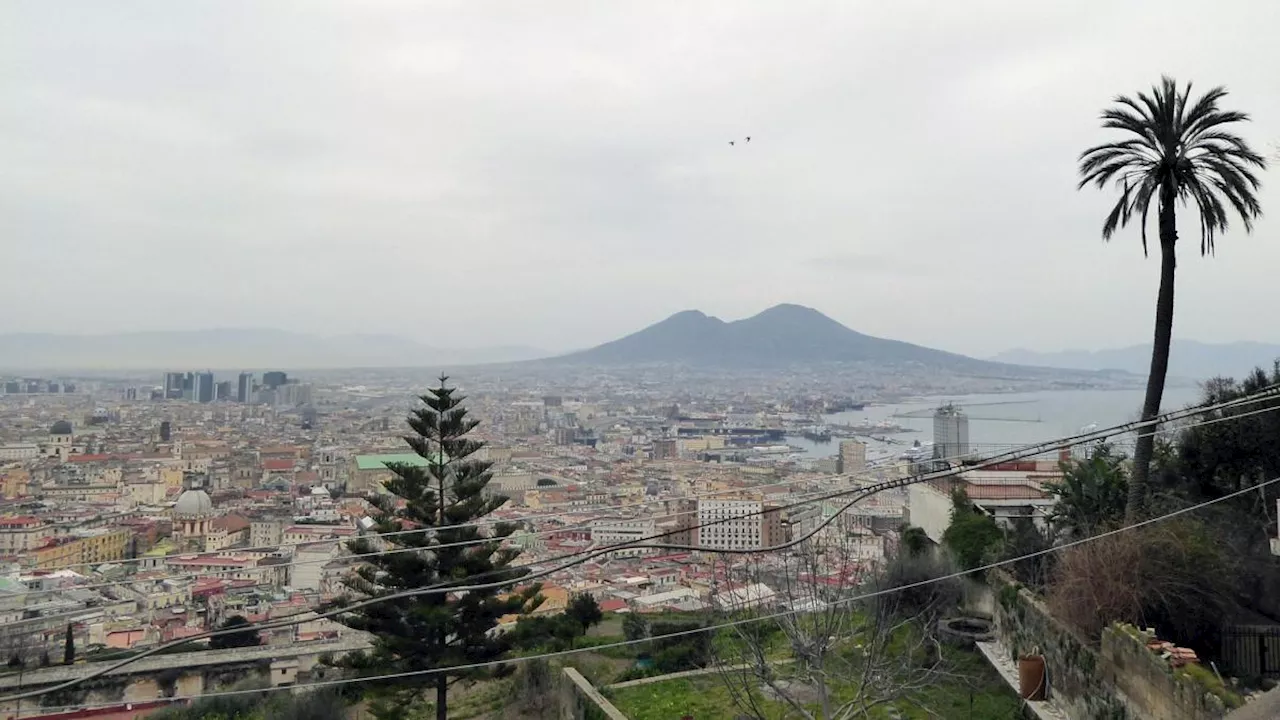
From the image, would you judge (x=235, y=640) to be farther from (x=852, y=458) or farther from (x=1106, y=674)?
(x=852, y=458)

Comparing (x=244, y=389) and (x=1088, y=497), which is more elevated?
(x=1088, y=497)

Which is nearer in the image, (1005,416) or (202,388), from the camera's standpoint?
(1005,416)

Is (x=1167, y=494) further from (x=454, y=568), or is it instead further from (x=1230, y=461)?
(x=454, y=568)

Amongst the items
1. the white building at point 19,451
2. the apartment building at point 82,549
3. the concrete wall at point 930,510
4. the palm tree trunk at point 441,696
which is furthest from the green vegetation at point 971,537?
the white building at point 19,451

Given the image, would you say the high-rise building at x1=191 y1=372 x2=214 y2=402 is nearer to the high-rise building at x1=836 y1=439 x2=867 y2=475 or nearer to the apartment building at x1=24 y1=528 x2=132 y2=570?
the apartment building at x1=24 y1=528 x2=132 y2=570

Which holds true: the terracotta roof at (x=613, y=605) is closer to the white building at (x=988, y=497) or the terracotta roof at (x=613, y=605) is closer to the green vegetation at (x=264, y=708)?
the green vegetation at (x=264, y=708)

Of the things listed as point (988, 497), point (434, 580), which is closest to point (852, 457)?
point (988, 497)
